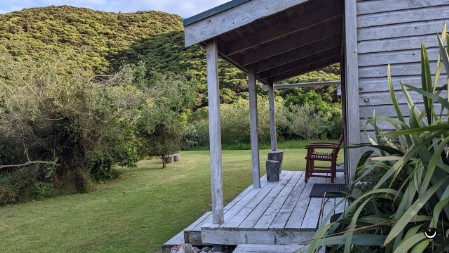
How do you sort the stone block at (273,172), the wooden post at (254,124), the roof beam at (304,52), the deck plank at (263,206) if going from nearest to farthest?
the deck plank at (263,206) < the roof beam at (304,52) < the wooden post at (254,124) < the stone block at (273,172)

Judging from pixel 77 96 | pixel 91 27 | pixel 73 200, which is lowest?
pixel 73 200

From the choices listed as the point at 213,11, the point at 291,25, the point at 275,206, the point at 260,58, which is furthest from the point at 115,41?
the point at 213,11

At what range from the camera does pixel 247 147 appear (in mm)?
18281

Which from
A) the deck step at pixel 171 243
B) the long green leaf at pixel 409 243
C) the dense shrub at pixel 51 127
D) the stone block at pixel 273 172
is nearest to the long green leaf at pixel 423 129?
the long green leaf at pixel 409 243

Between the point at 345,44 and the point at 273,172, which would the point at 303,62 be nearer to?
the point at 273,172

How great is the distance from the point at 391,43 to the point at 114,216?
4.38 metres

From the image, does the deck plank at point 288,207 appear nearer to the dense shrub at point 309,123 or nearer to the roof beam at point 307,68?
the roof beam at point 307,68

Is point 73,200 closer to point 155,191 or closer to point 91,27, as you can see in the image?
point 155,191

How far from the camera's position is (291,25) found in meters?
4.04

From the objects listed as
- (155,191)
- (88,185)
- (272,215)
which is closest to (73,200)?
(88,185)

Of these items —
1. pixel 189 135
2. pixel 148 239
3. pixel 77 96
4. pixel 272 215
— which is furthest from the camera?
pixel 189 135

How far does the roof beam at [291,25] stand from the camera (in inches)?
153

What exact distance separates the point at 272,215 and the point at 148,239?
4.77ft

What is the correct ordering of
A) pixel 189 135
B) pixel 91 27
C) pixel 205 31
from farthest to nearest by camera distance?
pixel 91 27 → pixel 189 135 → pixel 205 31
